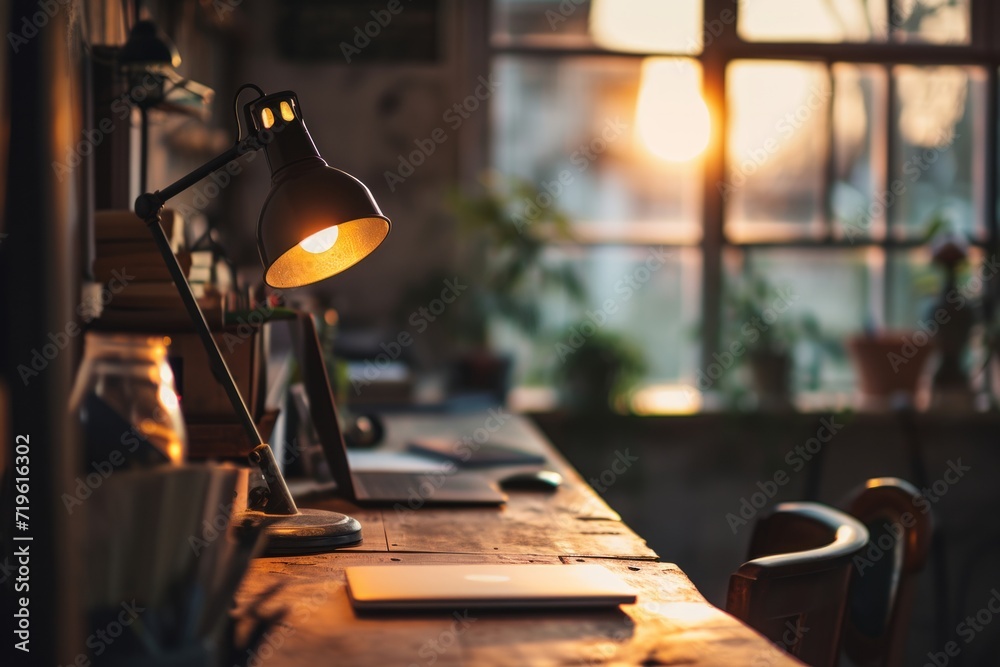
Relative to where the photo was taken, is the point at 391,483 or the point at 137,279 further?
the point at 391,483

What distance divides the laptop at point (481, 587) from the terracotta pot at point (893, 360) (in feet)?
9.29

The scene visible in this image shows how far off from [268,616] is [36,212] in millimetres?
642

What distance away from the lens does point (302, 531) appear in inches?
49.1

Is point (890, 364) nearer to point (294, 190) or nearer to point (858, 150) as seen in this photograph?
point (858, 150)

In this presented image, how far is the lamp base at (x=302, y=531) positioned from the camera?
1.23 m

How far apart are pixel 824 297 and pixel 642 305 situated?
2.15 feet

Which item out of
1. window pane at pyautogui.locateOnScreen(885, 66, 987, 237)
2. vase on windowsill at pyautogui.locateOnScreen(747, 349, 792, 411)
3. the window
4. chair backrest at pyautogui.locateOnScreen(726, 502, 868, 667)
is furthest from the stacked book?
window pane at pyautogui.locateOnScreen(885, 66, 987, 237)

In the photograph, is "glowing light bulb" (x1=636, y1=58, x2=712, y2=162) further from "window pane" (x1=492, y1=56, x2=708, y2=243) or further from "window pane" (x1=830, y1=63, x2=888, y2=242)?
"window pane" (x1=830, y1=63, x2=888, y2=242)

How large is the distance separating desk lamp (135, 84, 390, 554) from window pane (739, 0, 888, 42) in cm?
274

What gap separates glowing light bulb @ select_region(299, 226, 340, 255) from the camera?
4.40 feet

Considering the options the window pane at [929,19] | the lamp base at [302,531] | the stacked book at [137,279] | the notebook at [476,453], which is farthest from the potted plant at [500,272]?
the lamp base at [302,531]

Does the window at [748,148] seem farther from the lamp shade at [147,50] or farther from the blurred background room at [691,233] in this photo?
the lamp shade at [147,50]

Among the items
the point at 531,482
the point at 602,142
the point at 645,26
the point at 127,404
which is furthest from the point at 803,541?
the point at 645,26

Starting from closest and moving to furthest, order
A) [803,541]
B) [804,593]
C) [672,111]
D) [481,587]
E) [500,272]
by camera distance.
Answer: [481,587] < [804,593] < [803,541] < [500,272] < [672,111]
